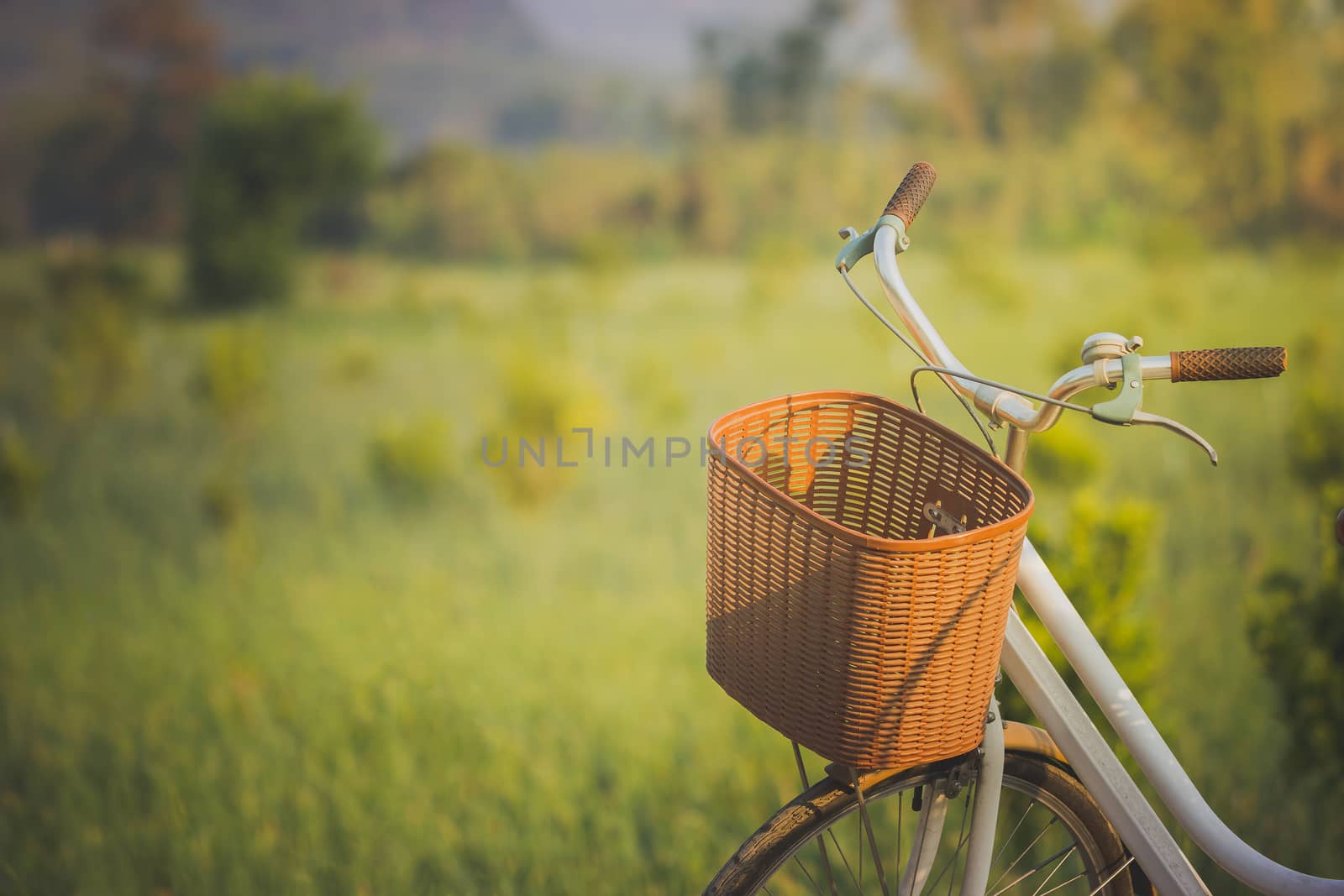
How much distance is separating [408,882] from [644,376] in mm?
3729

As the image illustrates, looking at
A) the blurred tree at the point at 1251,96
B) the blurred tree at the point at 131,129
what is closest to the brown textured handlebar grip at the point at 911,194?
the blurred tree at the point at 131,129

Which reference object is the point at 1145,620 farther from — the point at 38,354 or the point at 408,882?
the point at 38,354

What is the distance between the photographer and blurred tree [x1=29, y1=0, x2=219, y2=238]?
6422 millimetres

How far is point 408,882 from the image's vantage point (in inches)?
90.2

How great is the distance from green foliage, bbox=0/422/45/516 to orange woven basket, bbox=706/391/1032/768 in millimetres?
4511

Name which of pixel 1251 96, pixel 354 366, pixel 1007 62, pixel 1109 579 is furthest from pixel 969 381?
pixel 1251 96

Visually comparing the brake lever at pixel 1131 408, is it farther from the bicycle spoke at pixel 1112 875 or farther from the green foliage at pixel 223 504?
the green foliage at pixel 223 504

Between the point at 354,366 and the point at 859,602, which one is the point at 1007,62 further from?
the point at 859,602

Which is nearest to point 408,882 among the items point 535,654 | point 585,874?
point 585,874

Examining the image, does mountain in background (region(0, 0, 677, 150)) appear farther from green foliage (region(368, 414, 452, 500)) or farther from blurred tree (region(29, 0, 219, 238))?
green foliage (region(368, 414, 452, 500))

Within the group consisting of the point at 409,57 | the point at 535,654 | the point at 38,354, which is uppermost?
the point at 409,57

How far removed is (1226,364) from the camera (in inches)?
46.1

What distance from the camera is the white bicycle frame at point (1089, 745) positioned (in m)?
1.34

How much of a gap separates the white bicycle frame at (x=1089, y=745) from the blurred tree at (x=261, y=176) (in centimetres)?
596
